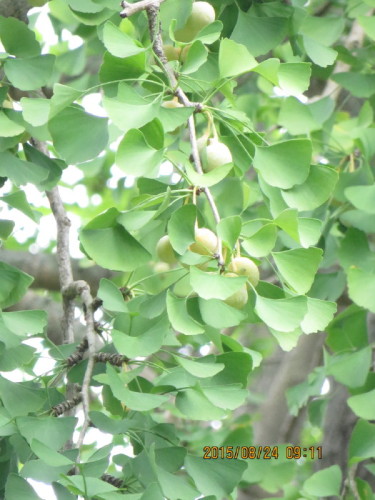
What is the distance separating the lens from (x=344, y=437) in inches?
55.7

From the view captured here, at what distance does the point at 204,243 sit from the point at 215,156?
0.26 feet

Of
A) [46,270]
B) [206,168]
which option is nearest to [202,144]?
[206,168]

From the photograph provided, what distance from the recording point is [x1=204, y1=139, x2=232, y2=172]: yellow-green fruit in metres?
0.68

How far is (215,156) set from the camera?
26.9 inches

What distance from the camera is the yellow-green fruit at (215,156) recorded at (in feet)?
2.24

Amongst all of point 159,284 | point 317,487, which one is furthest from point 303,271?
point 317,487

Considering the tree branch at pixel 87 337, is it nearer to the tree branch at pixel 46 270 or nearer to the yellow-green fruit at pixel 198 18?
the yellow-green fruit at pixel 198 18

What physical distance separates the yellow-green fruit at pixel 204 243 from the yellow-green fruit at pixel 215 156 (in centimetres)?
6

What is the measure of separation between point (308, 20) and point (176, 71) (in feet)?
1.42

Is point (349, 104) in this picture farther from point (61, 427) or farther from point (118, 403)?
point (61, 427)

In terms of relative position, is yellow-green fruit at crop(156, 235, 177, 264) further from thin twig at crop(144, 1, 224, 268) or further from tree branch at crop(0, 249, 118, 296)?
tree branch at crop(0, 249, 118, 296)
